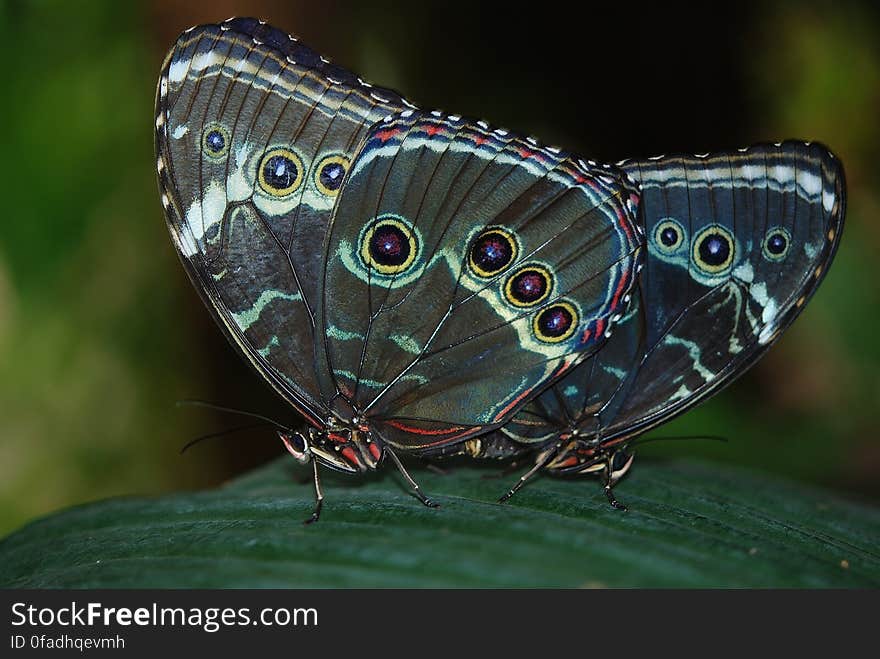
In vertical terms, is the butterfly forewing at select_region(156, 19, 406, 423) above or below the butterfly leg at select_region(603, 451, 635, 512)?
above

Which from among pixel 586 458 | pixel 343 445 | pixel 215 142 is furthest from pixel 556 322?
pixel 215 142

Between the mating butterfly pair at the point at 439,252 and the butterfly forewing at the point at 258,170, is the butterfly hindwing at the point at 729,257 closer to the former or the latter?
the mating butterfly pair at the point at 439,252

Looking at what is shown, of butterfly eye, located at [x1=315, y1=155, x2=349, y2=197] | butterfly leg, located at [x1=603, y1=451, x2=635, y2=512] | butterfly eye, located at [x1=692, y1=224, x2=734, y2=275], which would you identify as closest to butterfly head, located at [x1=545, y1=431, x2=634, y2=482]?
butterfly leg, located at [x1=603, y1=451, x2=635, y2=512]

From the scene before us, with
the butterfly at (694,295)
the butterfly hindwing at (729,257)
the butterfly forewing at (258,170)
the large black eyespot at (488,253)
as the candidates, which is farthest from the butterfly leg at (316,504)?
the butterfly hindwing at (729,257)

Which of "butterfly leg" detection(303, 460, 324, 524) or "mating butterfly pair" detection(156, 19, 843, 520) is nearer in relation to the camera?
"butterfly leg" detection(303, 460, 324, 524)

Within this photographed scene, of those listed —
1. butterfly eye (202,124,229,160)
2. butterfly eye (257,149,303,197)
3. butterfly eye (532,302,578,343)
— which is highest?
butterfly eye (202,124,229,160)

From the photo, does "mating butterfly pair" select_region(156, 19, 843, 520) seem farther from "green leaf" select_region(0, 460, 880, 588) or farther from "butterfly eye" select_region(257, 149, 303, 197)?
"green leaf" select_region(0, 460, 880, 588)
